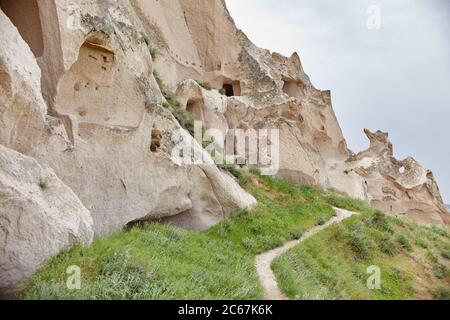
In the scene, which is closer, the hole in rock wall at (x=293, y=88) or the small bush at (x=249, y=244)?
the small bush at (x=249, y=244)

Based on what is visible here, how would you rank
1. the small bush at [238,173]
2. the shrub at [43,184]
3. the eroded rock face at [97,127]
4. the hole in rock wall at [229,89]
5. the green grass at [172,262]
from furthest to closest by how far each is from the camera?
the hole in rock wall at [229,89], the small bush at [238,173], the eroded rock face at [97,127], the shrub at [43,184], the green grass at [172,262]

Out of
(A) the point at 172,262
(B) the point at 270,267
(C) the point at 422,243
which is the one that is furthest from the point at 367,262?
(A) the point at 172,262

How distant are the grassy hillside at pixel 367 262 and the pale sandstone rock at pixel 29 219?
378 cm

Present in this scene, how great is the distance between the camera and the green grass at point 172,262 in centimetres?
525

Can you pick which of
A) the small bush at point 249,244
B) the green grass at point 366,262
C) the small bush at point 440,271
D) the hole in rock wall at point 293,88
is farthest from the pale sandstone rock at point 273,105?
the small bush at point 249,244

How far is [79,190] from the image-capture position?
26.6 feet

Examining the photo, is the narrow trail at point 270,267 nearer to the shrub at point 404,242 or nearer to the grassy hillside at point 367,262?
the grassy hillside at point 367,262

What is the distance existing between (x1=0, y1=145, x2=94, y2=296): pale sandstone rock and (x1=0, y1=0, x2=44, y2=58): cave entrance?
374 cm

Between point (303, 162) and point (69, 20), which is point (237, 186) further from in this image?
point (69, 20)

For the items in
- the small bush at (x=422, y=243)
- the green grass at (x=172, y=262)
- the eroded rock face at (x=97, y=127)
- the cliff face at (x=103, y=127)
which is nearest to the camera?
the green grass at (x=172, y=262)

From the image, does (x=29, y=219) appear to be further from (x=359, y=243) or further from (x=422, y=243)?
(x=422, y=243)

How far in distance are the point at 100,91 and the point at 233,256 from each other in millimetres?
4963

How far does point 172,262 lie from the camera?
694cm

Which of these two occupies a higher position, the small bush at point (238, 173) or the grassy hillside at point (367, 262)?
the small bush at point (238, 173)
